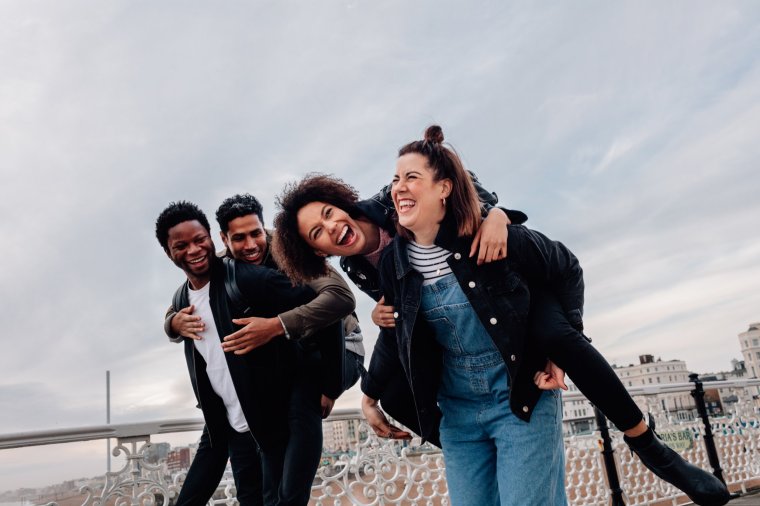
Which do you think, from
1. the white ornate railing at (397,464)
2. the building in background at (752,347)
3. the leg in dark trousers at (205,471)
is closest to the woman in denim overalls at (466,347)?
the leg in dark trousers at (205,471)

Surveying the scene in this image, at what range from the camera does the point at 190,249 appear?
246 cm

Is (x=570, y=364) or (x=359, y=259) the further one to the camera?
(x=359, y=259)

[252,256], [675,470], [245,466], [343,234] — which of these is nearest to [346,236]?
[343,234]

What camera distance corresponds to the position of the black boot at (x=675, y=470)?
6.17 feet

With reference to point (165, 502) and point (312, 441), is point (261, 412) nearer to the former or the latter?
point (312, 441)

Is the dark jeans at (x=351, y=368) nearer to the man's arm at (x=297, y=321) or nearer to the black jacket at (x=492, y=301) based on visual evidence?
the man's arm at (x=297, y=321)

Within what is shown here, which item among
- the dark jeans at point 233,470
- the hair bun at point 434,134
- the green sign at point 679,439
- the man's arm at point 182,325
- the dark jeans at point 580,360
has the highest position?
the hair bun at point 434,134

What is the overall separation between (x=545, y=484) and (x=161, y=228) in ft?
6.40

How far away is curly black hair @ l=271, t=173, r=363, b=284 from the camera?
2.16 m

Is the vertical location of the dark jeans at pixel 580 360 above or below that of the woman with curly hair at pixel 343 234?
below

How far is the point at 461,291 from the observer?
183 cm

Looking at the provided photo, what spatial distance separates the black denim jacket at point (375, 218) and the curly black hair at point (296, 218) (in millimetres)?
72

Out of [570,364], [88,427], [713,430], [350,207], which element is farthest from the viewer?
[713,430]

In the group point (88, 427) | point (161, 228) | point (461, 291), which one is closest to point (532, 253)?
point (461, 291)
